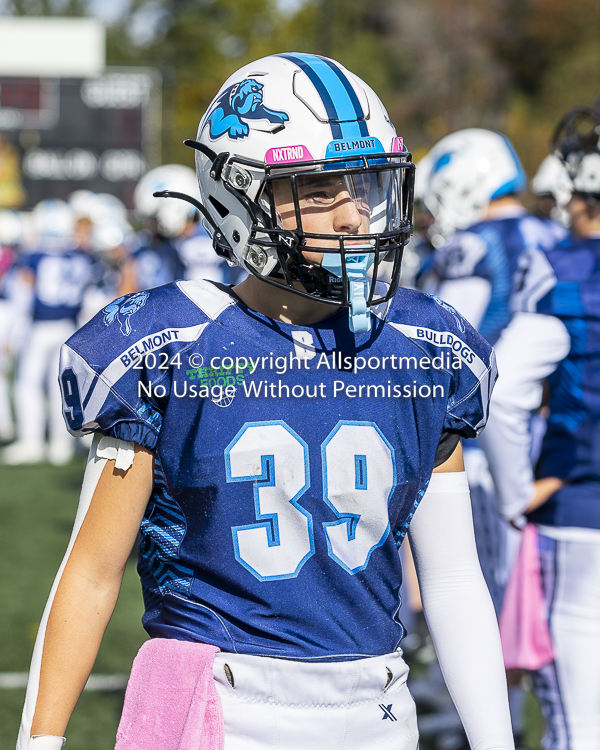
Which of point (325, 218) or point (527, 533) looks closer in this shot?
point (325, 218)

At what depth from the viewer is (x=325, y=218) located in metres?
1.70

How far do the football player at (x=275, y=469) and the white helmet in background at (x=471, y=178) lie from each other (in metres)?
2.68

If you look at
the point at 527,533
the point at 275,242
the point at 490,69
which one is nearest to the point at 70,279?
the point at 527,533

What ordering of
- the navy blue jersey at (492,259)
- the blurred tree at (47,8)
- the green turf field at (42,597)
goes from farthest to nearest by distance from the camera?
the blurred tree at (47,8), the navy blue jersey at (492,259), the green turf field at (42,597)

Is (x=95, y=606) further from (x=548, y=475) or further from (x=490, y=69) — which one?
(x=490, y=69)

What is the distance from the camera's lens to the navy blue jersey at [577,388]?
2.75 meters

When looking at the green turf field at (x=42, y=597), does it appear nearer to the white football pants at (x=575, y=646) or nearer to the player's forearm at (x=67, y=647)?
the white football pants at (x=575, y=646)

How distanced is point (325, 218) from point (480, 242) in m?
2.51

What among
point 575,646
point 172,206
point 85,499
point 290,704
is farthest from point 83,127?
point 290,704

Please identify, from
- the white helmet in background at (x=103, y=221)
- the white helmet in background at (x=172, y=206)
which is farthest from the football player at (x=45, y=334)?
the white helmet in background at (x=172, y=206)

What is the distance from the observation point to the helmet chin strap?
1.66 metres

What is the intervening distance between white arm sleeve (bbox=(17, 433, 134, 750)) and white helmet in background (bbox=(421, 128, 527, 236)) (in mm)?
2960

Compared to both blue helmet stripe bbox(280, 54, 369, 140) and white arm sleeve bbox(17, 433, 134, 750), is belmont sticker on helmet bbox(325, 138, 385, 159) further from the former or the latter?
white arm sleeve bbox(17, 433, 134, 750)

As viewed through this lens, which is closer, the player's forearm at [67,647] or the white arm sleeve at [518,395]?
the player's forearm at [67,647]
